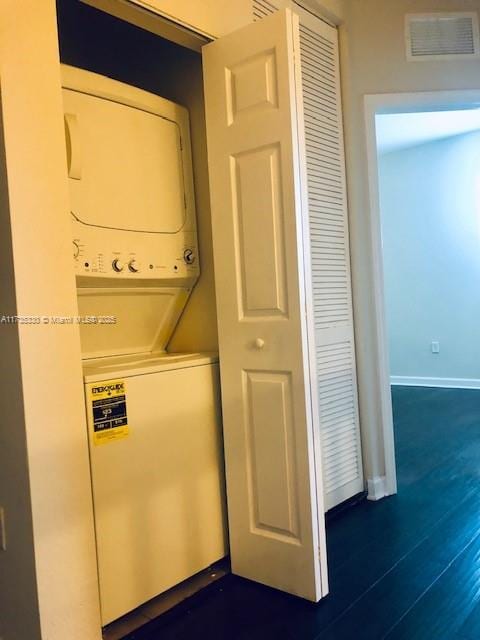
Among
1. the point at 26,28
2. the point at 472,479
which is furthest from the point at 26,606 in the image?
the point at 472,479

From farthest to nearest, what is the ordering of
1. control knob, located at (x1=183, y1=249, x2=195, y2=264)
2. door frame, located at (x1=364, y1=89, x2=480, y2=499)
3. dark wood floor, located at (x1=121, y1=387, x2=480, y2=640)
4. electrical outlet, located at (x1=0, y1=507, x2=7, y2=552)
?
door frame, located at (x1=364, y1=89, x2=480, y2=499) → control knob, located at (x1=183, y1=249, x2=195, y2=264) → dark wood floor, located at (x1=121, y1=387, x2=480, y2=640) → electrical outlet, located at (x1=0, y1=507, x2=7, y2=552)

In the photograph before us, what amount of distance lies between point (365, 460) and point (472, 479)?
70 centimetres

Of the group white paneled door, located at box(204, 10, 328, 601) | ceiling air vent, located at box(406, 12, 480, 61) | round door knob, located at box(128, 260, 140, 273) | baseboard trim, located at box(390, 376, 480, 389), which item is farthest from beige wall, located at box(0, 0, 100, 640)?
baseboard trim, located at box(390, 376, 480, 389)

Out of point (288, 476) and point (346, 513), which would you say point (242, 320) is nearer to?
point (288, 476)

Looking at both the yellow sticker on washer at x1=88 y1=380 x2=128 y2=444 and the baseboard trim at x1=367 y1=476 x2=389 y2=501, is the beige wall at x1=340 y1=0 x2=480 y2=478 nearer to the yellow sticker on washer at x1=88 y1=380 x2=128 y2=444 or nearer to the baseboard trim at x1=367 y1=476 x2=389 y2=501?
the baseboard trim at x1=367 y1=476 x2=389 y2=501

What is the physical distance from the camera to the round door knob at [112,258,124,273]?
1.82 meters

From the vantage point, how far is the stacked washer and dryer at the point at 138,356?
164cm

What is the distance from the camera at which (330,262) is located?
253 cm

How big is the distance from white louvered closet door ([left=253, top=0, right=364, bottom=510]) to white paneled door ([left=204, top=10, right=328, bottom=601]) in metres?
0.64

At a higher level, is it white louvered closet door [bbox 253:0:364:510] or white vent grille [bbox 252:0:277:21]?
white vent grille [bbox 252:0:277:21]

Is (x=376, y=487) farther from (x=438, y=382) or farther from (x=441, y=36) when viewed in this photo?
(x=438, y=382)

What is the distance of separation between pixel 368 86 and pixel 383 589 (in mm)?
2387

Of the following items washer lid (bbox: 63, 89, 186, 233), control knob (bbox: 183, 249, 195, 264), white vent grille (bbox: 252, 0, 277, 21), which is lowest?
control knob (bbox: 183, 249, 195, 264)

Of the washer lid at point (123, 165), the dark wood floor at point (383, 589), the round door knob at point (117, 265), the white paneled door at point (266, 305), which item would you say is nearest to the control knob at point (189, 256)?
the washer lid at point (123, 165)
